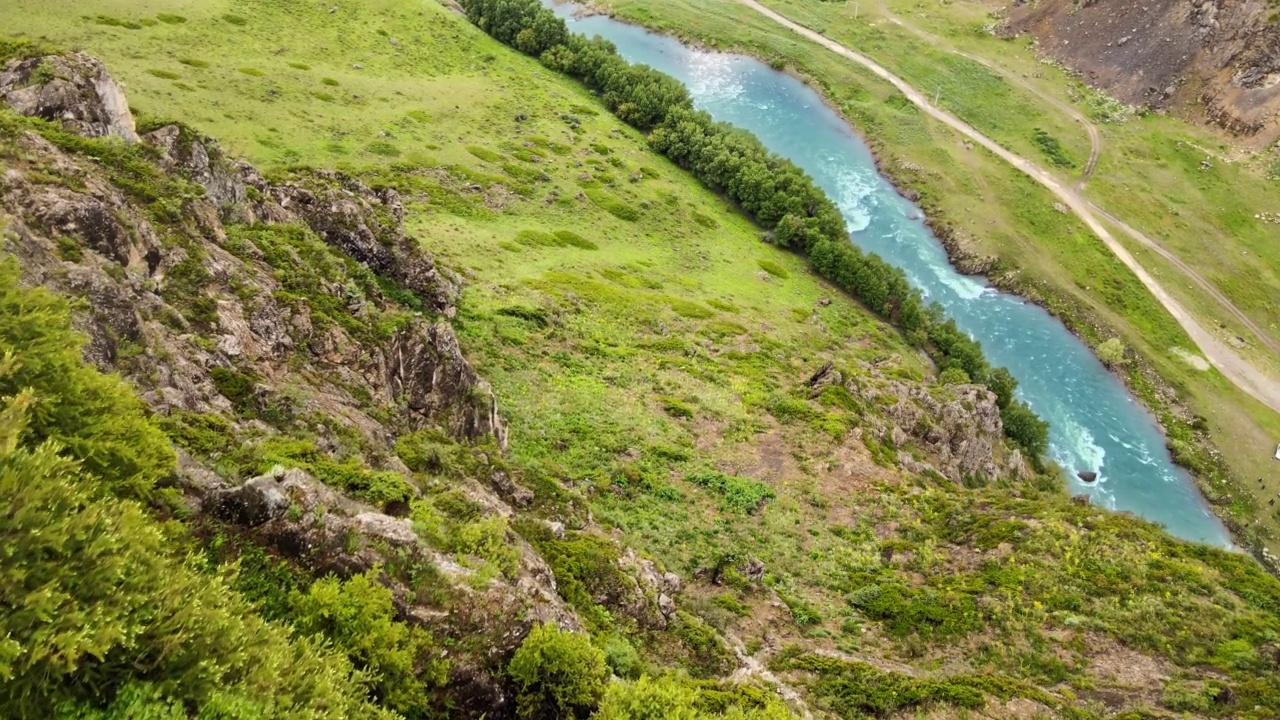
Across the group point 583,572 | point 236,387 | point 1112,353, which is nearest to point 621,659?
point 583,572

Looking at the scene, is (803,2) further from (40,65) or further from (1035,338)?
A: (40,65)

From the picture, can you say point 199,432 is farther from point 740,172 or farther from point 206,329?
point 740,172

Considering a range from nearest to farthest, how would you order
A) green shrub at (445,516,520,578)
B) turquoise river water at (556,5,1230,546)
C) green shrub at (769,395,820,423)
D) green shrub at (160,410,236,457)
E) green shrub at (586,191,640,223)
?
green shrub at (160,410,236,457) → green shrub at (445,516,520,578) → green shrub at (769,395,820,423) → turquoise river water at (556,5,1230,546) → green shrub at (586,191,640,223)

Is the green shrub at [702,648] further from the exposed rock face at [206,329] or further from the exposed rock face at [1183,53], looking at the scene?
the exposed rock face at [1183,53]

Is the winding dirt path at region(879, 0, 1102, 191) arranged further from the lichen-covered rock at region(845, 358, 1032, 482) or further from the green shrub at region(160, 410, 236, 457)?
the green shrub at region(160, 410, 236, 457)

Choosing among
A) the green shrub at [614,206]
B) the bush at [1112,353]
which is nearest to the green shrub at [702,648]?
the green shrub at [614,206]

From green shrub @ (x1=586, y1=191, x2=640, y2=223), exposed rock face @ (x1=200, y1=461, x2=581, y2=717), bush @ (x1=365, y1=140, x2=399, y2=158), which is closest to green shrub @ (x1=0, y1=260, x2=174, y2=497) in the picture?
exposed rock face @ (x1=200, y1=461, x2=581, y2=717)
